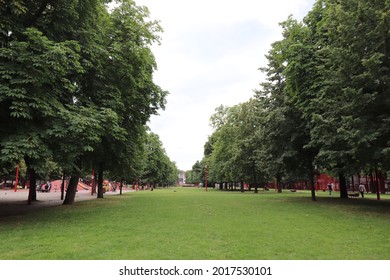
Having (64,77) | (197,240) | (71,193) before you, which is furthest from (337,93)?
(71,193)

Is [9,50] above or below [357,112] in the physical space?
above

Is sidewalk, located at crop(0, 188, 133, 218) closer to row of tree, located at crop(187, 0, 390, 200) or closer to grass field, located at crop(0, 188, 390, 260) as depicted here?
grass field, located at crop(0, 188, 390, 260)

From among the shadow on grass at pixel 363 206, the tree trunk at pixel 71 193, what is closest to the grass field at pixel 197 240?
the shadow on grass at pixel 363 206

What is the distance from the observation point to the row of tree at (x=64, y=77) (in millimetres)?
11117

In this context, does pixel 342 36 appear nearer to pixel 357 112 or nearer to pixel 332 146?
pixel 357 112

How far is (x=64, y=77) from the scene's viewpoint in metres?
13.9

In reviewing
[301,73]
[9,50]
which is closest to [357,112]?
[301,73]

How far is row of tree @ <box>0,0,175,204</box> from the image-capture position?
1112 centimetres

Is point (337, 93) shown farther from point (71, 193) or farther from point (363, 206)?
point (71, 193)

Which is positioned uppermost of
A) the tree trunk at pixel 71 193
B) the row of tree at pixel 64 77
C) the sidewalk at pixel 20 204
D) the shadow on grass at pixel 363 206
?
the row of tree at pixel 64 77

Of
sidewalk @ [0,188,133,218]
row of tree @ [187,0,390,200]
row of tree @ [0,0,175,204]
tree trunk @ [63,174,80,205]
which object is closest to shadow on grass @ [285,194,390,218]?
row of tree @ [187,0,390,200]

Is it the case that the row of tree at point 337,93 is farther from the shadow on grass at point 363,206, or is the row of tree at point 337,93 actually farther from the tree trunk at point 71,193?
the tree trunk at point 71,193

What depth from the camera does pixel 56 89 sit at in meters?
12.8

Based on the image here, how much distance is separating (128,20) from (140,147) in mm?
11329
